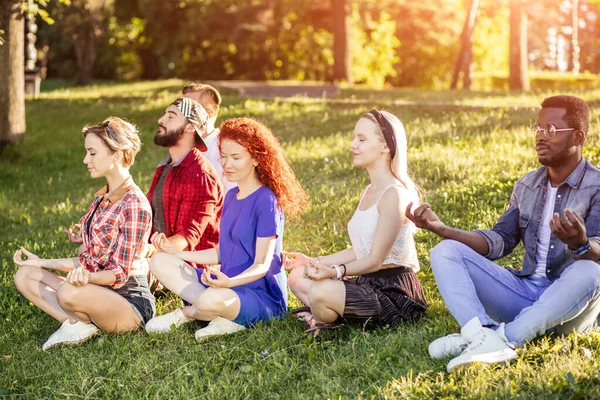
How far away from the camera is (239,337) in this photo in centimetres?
568

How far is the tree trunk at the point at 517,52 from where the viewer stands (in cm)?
2483

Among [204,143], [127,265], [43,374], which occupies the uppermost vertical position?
[204,143]

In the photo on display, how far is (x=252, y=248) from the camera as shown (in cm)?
586

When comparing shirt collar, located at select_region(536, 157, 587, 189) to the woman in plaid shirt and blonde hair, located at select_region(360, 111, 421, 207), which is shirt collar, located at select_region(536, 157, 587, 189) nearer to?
blonde hair, located at select_region(360, 111, 421, 207)

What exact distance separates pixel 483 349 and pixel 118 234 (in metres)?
2.79

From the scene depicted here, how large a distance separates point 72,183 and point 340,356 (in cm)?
940

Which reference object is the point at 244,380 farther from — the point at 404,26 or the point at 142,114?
the point at 404,26

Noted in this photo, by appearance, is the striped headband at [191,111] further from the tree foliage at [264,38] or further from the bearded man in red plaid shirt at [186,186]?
the tree foliage at [264,38]

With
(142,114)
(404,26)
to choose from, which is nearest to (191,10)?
(404,26)

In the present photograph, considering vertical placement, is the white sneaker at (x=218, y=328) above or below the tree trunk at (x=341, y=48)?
below

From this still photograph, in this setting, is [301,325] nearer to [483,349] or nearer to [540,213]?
[483,349]

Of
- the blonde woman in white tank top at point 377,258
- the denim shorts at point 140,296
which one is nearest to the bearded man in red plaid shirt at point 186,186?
the denim shorts at point 140,296

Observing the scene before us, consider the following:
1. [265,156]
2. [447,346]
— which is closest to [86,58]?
[265,156]

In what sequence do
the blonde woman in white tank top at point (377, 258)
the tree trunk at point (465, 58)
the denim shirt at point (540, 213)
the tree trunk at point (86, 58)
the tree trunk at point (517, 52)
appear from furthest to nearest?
the tree trunk at point (86, 58)
the tree trunk at point (517, 52)
the tree trunk at point (465, 58)
the blonde woman in white tank top at point (377, 258)
the denim shirt at point (540, 213)
